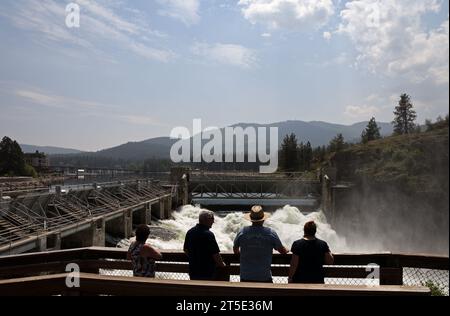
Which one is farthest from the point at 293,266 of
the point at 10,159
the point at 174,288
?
the point at 10,159

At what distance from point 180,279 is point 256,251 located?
1.27 metres

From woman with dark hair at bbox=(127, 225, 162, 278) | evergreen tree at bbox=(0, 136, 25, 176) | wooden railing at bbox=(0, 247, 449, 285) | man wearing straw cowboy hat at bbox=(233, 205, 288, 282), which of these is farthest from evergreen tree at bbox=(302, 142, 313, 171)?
woman with dark hair at bbox=(127, 225, 162, 278)

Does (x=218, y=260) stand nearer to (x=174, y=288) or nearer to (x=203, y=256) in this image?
(x=203, y=256)

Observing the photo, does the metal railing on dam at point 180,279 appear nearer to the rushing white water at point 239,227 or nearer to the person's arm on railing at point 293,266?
the person's arm on railing at point 293,266

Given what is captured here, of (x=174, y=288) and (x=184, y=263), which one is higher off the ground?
(x=174, y=288)

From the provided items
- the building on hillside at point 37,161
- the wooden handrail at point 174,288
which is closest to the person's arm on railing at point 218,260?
the wooden handrail at point 174,288

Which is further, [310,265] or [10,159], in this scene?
[10,159]

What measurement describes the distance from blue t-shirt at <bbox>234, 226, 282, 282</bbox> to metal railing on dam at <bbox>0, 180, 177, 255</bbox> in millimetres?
15020

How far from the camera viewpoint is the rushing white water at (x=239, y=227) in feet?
113

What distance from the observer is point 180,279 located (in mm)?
3750

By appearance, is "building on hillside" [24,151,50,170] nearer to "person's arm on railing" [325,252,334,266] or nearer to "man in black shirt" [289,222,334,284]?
"man in black shirt" [289,222,334,284]

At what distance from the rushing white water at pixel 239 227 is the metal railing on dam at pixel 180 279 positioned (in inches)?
994

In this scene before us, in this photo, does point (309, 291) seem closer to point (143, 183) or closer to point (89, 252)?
point (89, 252)
